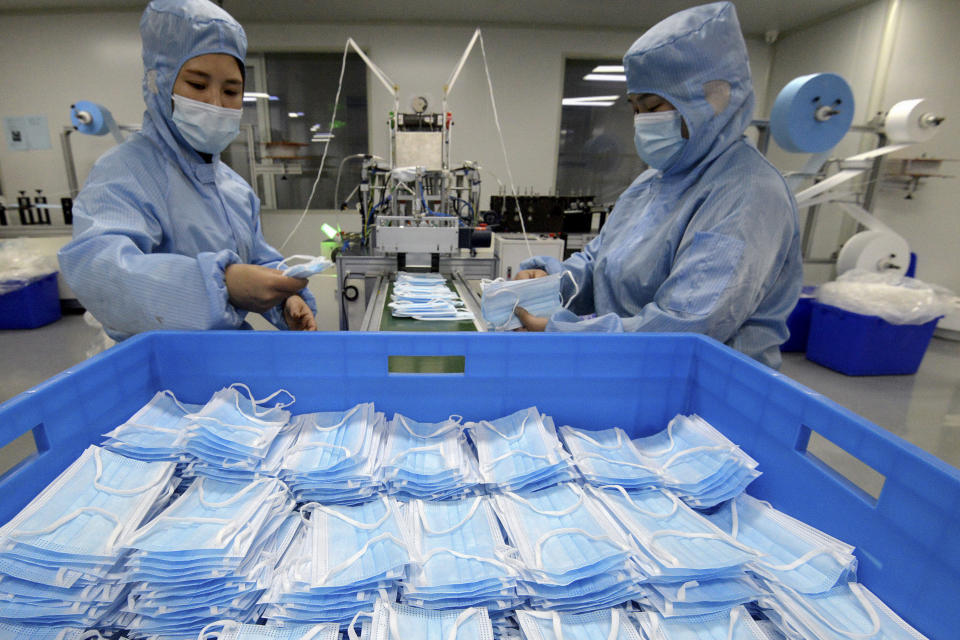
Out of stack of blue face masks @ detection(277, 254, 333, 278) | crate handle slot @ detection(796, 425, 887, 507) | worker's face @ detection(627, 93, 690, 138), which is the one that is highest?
worker's face @ detection(627, 93, 690, 138)

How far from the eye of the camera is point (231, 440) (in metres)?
0.63

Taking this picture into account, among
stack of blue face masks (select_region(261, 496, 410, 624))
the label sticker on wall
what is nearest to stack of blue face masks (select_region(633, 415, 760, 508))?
stack of blue face masks (select_region(261, 496, 410, 624))

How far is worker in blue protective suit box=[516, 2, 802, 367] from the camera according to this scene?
3.03ft

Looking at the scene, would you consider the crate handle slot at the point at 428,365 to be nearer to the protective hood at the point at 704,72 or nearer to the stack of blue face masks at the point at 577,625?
the stack of blue face masks at the point at 577,625

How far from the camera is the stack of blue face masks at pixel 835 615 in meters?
0.45

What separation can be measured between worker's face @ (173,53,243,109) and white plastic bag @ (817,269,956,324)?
359 cm

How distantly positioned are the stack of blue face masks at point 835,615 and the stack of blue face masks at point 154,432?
0.77m

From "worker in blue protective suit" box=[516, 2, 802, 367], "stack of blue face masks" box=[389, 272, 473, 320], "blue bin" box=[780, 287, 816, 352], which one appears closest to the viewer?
"worker in blue protective suit" box=[516, 2, 802, 367]

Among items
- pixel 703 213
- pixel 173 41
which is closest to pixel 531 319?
pixel 703 213

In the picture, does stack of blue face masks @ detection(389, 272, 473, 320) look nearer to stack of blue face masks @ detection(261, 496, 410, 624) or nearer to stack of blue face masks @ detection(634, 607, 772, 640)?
stack of blue face masks @ detection(261, 496, 410, 624)

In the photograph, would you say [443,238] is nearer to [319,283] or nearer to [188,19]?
[188,19]

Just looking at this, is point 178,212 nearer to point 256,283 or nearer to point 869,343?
point 256,283

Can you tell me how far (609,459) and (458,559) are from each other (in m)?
0.28

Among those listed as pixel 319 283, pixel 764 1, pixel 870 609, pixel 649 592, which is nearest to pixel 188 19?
pixel 649 592
